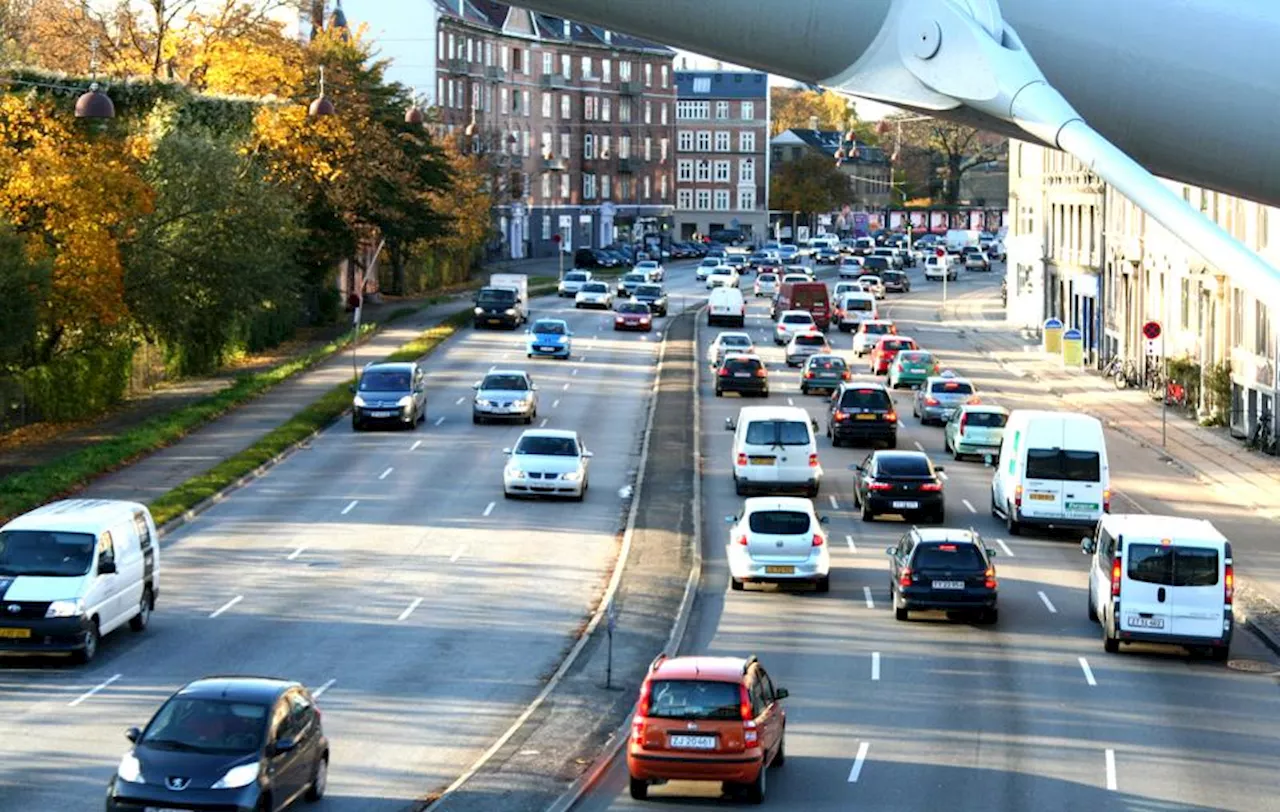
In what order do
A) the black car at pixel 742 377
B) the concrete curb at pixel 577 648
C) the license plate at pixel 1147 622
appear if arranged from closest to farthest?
the concrete curb at pixel 577 648 < the license plate at pixel 1147 622 < the black car at pixel 742 377

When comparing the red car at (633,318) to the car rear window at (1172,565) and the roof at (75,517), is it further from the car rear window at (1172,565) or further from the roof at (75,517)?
the car rear window at (1172,565)

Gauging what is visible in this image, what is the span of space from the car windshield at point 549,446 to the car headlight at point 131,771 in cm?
2612

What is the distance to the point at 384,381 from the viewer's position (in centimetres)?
5559

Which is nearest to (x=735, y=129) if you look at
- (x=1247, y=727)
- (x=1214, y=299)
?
(x=1214, y=299)

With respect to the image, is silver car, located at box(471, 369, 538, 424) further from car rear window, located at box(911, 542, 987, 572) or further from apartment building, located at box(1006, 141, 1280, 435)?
car rear window, located at box(911, 542, 987, 572)

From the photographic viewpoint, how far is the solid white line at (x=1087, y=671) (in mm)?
27469

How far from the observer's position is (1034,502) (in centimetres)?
3944

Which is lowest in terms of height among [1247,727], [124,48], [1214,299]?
[1247,727]

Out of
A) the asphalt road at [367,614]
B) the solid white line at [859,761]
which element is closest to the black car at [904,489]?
the asphalt road at [367,614]

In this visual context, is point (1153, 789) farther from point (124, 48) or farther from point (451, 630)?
point (124, 48)

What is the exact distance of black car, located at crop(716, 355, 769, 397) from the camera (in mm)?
64312

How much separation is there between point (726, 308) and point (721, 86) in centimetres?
10753

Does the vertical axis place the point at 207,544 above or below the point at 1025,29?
below

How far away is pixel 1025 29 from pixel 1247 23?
2.26 feet
